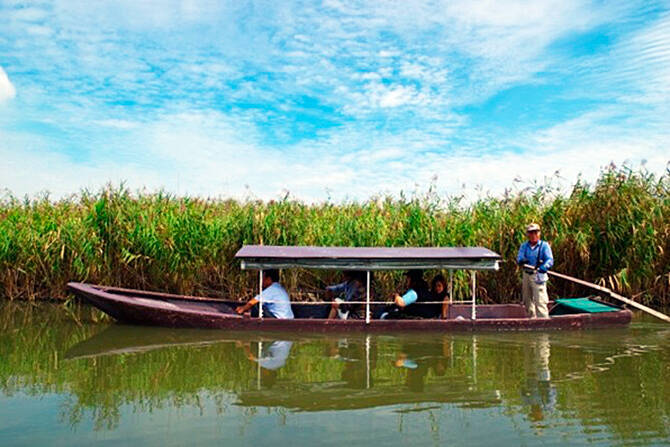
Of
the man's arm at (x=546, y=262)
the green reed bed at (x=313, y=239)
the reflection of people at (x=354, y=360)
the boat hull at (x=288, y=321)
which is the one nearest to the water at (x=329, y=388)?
the reflection of people at (x=354, y=360)

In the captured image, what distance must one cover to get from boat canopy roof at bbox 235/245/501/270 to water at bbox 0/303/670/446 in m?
1.01

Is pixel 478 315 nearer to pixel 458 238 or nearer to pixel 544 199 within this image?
pixel 458 238

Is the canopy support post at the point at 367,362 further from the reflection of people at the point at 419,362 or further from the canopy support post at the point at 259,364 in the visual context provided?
the canopy support post at the point at 259,364

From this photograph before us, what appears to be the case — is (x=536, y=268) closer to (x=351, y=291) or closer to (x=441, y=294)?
(x=441, y=294)

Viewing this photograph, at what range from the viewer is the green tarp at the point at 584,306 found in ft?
29.1

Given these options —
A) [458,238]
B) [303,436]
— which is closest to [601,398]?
[303,436]

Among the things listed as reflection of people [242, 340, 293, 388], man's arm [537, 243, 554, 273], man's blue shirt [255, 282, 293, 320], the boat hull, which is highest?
man's arm [537, 243, 554, 273]

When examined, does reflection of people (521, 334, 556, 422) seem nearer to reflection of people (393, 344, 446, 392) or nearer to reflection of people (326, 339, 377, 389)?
reflection of people (393, 344, 446, 392)

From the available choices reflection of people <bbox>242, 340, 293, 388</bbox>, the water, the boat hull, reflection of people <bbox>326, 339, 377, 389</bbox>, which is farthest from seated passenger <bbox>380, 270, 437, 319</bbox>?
reflection of people <bbox>242, 340, 293, 388</bbox>

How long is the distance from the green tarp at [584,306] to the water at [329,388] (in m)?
0.57

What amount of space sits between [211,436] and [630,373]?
180 inches

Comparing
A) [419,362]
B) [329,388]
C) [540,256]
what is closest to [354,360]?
[419,362]

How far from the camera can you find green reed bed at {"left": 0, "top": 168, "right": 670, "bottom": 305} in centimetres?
1052

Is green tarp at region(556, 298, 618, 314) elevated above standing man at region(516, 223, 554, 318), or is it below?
below
